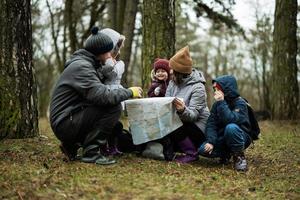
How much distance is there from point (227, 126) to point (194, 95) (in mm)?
607

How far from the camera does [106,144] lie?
539 cm

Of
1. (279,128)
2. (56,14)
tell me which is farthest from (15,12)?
(56,14)

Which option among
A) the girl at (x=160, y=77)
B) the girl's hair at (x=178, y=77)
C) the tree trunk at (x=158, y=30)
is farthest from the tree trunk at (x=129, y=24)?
the girl's hair at (x=178, y=77)

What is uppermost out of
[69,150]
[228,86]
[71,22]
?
[71,22]

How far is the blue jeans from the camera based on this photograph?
5.27 m

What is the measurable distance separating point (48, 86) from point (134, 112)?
22217 mm

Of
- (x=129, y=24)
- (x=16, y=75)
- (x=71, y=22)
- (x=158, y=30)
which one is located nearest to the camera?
(x=16, y=75)

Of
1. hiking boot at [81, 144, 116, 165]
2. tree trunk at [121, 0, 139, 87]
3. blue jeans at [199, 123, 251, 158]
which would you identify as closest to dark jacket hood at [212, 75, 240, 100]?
blue jeans at [199, 123, 251, 158]

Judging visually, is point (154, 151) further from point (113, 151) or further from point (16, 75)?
point (16, 75)

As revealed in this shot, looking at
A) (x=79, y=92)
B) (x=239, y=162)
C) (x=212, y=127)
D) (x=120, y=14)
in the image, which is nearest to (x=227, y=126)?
(x=212, y=127)

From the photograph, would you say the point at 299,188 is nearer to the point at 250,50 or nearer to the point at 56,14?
the point at 56,14

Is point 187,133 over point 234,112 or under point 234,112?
under

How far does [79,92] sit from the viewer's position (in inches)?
192

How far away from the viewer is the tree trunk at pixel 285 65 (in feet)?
38.2
